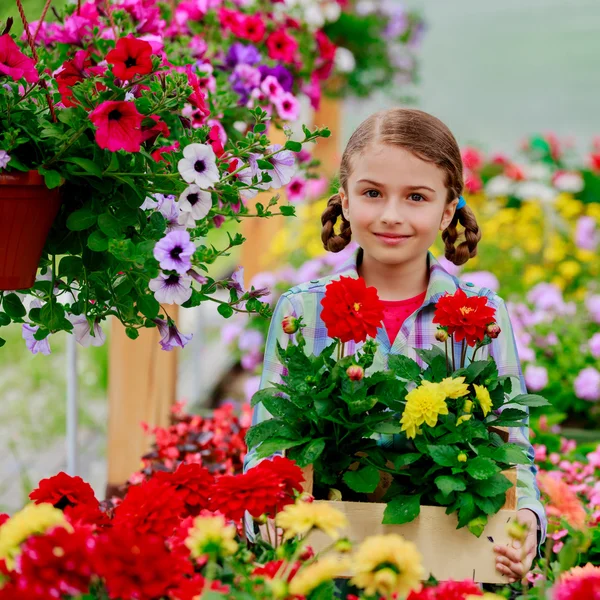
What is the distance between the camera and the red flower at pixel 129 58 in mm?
1174

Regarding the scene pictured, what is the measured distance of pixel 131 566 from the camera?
3.10 ft

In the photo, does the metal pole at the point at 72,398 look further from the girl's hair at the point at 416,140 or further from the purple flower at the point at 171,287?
the purple flower at the point at 171,287

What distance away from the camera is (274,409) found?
1.35 metres

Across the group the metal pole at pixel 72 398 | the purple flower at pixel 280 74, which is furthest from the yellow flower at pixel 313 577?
the metal pole at pixel 72 398

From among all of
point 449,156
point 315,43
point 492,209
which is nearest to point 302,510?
point 449,156

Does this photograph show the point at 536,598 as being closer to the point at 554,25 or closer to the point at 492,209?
the point at 492,209

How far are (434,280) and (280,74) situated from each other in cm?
85

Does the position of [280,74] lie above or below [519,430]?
above

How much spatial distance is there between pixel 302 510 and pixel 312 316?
2.05 feet

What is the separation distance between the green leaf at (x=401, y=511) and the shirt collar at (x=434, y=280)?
427mm

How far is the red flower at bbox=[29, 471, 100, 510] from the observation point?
130 centimetres

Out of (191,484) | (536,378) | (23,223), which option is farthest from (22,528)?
(536,378)

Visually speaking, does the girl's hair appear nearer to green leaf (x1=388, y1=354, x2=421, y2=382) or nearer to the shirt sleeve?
the shirt sleeve

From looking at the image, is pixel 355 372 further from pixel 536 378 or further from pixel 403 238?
pixel 536 378
